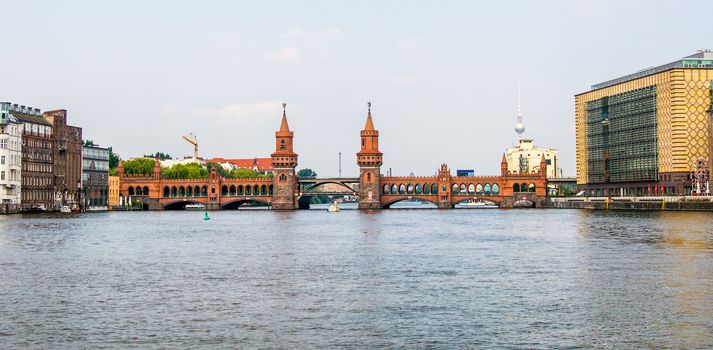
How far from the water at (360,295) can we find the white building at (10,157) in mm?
98230

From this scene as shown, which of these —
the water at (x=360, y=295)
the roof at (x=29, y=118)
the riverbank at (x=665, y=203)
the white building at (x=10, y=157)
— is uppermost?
the roof at (x=29, y=118)

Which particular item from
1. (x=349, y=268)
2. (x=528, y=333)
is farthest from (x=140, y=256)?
(x=528, y=333)

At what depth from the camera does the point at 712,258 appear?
65.1 m

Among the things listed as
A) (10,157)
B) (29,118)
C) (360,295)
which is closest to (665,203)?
(10,157)

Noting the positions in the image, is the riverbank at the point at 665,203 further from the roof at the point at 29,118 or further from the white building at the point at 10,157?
the white building at the point at 10,157

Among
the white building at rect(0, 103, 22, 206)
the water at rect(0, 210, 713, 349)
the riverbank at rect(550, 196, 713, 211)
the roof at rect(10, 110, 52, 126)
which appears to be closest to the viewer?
the water at rect(0, 210, 713, 349)

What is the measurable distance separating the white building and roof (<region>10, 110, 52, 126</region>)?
2.77 m

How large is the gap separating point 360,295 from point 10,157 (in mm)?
144794

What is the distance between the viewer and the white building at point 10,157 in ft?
573

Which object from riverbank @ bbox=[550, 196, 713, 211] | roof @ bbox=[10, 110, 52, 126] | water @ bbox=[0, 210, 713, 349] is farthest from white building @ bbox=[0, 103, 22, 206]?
riverbank @ bbox=[550, 196, 713, 211]

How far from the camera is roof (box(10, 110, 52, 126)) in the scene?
184 m

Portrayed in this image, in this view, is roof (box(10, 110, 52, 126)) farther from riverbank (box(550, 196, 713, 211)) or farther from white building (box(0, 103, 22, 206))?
riverbank (box(550, 196, 713, 211))

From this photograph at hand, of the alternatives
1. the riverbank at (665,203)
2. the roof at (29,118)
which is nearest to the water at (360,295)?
the riverbank at (665,203)

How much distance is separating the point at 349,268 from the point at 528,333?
26.4 meters
